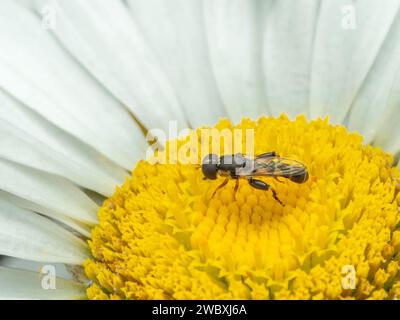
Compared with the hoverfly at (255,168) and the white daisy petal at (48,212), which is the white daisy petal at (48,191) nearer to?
the white daisy petal at (48,212)

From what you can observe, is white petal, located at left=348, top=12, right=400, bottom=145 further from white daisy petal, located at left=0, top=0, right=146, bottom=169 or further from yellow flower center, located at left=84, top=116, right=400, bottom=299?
white daisy petal, located at left=0, top=0, right=146, bottom=169

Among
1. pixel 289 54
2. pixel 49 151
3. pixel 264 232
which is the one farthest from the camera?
pixel 289 54

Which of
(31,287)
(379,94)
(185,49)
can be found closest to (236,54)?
(185,49)

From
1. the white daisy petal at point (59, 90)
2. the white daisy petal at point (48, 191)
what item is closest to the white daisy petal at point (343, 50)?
the white daisy petal at point (59, 90)

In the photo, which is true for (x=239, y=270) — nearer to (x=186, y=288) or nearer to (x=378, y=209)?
(x=186, y=288)

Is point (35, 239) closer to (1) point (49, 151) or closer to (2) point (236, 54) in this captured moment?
(1) point (49, 151)
